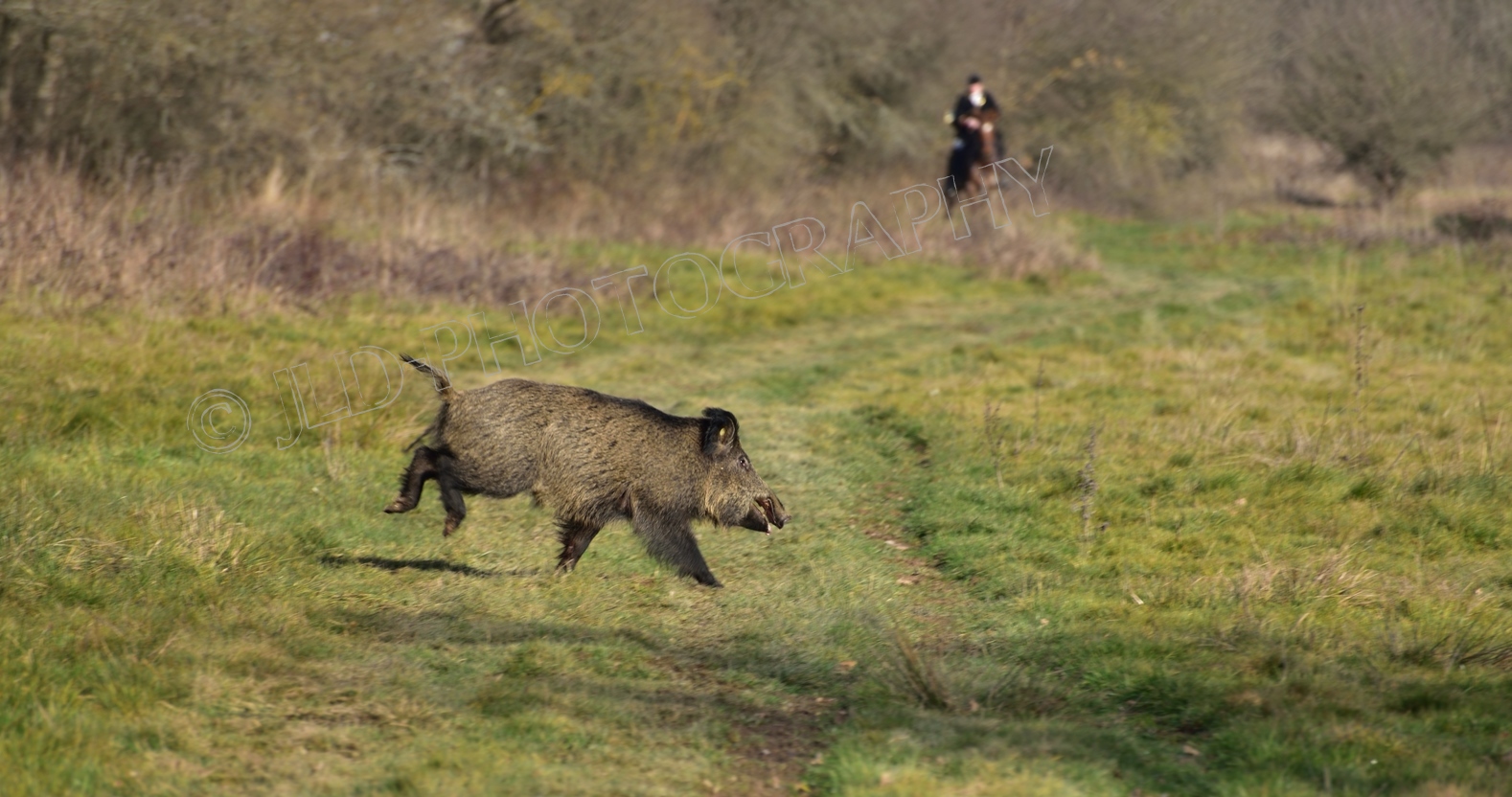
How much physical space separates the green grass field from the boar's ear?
76 centimetres

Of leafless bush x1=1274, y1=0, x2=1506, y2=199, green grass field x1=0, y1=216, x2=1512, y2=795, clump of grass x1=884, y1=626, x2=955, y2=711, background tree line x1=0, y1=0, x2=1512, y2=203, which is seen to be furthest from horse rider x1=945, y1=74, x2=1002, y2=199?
clump of grass x1=884, y1=626, x2=955, y2=711

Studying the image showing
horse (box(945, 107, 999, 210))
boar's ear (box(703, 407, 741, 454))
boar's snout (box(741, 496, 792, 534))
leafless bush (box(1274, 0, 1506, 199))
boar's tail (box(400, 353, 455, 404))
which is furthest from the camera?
leafless bush (box(1274, 0, 1506, 199))

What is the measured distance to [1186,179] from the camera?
34.7 meters

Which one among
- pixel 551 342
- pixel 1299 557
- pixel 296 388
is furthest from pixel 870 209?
pixel 1299 557

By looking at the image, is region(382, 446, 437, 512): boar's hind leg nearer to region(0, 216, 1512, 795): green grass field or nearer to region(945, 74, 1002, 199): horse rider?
region(0, 216, 1512, 795): green grass field

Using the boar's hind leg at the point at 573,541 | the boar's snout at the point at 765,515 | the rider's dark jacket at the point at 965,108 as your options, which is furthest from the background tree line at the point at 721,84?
the boar's snout at the point at 765,515

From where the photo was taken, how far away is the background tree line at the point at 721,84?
17.9 metres

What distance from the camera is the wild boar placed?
7.31 metres

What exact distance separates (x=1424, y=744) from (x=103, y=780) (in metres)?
4.75

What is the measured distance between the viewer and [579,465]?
7.32m

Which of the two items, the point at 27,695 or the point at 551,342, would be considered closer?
the point at 27,695

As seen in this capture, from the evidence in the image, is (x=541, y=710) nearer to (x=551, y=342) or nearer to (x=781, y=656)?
(x=781, y=656)

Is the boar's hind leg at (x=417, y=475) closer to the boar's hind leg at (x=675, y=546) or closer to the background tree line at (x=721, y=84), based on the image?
the boar's hind leg at (x=675, y=546)

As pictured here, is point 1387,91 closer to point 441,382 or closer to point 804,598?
point 804,598
